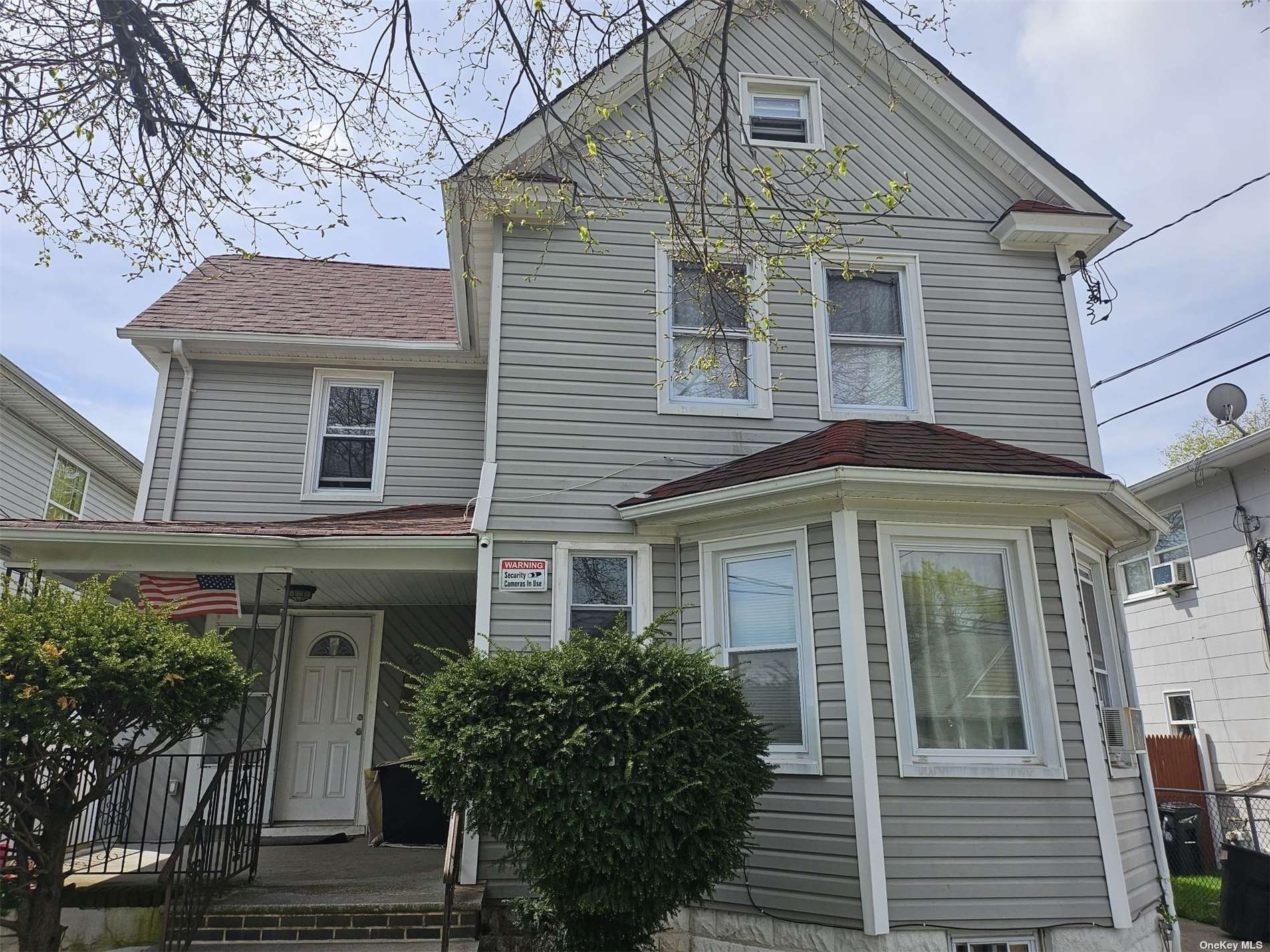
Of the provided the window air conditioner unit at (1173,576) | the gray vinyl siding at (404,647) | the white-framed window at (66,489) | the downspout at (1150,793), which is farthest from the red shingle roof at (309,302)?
the window air conditioner unit at (1173,576)

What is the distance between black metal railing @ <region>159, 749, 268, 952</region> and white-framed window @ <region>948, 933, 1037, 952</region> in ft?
15.9

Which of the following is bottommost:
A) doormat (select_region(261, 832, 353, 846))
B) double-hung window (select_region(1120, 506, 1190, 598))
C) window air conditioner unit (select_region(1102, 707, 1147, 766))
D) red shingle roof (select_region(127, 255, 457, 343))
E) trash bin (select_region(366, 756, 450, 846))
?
doormat (select_region(261, 832, 353, 846))

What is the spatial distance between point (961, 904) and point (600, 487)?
389cm

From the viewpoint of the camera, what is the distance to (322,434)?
10062mm

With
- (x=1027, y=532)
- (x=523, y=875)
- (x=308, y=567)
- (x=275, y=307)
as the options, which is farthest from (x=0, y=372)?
(x=1027, y=532)

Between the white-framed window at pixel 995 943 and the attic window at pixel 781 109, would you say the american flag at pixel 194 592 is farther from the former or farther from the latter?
the attic window at pixel 781 109

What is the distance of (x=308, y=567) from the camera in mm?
7457

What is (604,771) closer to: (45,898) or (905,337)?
(45,898)

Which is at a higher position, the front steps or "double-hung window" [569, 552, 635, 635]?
"double-hung window" [569, 552, 635, 635]

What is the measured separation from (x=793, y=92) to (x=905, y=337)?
282 cm

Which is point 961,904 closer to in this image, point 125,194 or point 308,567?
point 308,567

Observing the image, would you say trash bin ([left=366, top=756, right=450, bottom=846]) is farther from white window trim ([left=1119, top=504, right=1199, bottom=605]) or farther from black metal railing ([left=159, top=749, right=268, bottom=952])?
white window trim ([left=1119, top=504, right=1199, bottom=605])

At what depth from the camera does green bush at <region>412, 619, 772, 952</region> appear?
4.99 metres

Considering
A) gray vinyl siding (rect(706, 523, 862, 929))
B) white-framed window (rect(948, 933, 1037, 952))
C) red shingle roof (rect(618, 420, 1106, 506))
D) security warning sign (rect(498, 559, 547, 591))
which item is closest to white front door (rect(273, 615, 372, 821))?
security warning sign (rect(498, 559, 547, 591))
